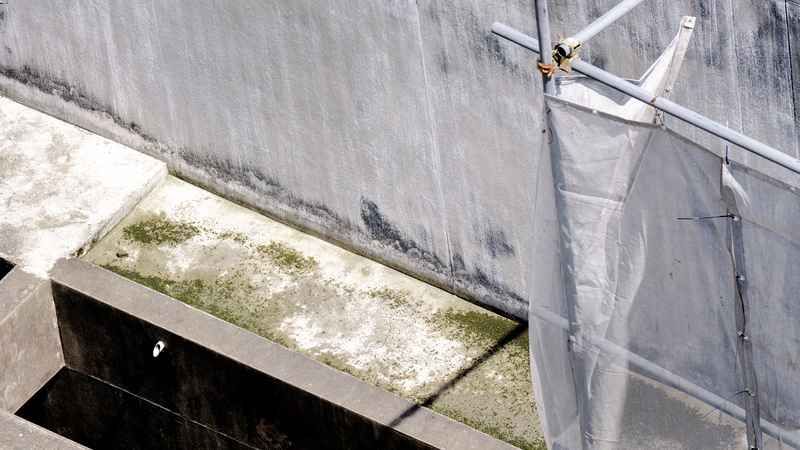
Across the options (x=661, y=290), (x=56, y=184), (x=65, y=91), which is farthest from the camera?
(x=65, y=91)

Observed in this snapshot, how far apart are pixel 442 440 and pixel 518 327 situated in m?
0.94

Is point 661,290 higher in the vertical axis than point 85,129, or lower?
higher

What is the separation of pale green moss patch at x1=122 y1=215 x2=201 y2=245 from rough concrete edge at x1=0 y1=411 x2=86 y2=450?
1648mm

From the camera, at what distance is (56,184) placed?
29.2ft

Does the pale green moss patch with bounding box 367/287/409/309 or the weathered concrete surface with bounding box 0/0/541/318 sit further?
the pale green moss patch with bounding box 367/287/409/309

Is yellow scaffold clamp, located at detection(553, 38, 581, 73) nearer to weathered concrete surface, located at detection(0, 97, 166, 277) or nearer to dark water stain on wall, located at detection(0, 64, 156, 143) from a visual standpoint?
weathered concrete surface, located at detection(0, 97, 166, 277)

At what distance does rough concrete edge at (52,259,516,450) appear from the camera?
7195 millimetres

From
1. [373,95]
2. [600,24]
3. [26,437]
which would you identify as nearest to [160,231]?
[373,95]

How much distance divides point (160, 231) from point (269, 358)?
1.30m

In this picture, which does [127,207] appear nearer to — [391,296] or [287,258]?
[287,258]

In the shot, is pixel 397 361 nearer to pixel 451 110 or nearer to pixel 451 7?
pixel 451 110

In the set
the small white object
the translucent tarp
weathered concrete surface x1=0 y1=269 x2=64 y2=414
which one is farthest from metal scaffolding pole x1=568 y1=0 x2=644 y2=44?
weathered concrete surface x1=0 y1=269 x2=64 y2=414

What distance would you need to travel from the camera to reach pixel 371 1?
7.44m

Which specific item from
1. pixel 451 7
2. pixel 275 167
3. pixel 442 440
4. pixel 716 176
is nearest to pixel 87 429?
pixel 275 167
